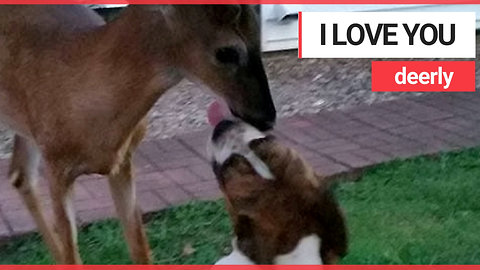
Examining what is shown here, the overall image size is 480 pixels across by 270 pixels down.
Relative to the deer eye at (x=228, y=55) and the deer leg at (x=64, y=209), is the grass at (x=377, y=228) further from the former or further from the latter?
the deer eye at (x=228, y=55)

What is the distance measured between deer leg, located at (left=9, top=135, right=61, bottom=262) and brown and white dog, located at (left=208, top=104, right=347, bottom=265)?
90 cm

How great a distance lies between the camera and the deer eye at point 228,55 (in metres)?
2.09

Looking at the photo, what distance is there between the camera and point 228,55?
2098mm

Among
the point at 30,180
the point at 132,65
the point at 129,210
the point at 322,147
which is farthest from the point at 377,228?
the point at 132,65

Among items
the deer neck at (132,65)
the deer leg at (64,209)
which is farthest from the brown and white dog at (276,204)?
the deer leg at (64,209)

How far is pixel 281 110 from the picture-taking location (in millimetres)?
4887

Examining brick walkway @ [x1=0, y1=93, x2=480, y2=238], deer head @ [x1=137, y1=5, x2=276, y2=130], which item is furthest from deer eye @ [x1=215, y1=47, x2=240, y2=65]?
brick walkway @ [x1=0, y1=93, x2=480, y2=238]

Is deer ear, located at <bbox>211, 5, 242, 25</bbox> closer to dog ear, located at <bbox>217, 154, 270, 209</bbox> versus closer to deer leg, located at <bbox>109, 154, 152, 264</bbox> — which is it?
dog ear, located at <bbox>217, 154, 270, 209</bbox>

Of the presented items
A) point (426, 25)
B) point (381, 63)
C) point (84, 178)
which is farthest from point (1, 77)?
point (426, 25)

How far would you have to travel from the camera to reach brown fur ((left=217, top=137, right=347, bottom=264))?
2158 millimetres

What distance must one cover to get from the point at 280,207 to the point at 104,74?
1.86 ft

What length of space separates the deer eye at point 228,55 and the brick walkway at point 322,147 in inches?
65.7

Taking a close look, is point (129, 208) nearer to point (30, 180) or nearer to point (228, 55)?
point (30, 180)

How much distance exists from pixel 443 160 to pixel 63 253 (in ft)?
6.86
